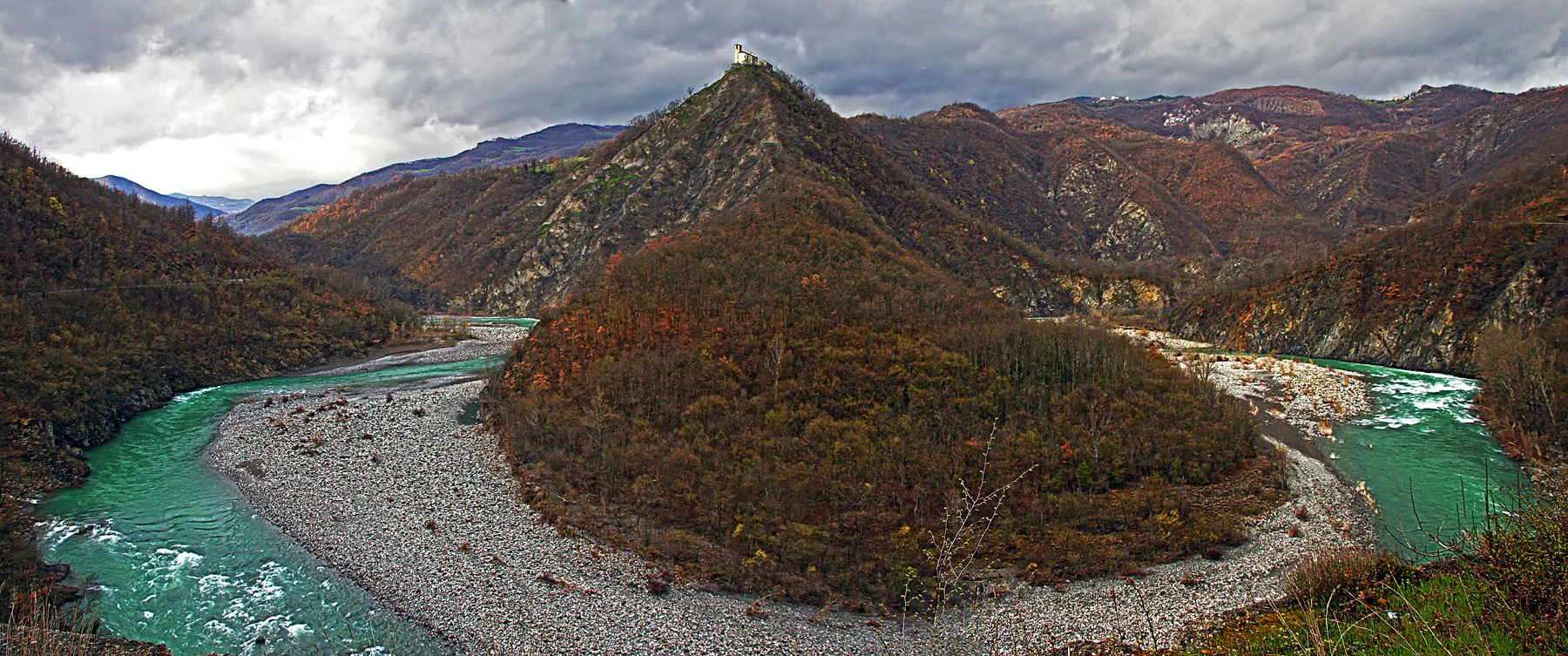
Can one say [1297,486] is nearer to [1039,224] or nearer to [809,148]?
[809,148]

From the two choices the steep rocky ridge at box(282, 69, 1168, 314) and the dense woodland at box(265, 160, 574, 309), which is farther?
the dense woodland at box(265, 160, 574, 309)

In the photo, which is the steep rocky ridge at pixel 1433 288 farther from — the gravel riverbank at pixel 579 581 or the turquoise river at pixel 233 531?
the gravel riverbank at pixel 579 581

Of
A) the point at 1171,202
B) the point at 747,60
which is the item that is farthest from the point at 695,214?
the point at 1171,202

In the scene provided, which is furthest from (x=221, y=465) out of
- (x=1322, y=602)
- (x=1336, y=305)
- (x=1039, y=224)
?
(x=1039, y=224)

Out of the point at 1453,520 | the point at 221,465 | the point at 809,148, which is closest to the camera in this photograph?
the point at 1453,520

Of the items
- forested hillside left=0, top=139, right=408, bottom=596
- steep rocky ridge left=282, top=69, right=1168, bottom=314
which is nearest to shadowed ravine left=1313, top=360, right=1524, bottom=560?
steep rocky ridge left=282, top=69, right=1168, bottom=314

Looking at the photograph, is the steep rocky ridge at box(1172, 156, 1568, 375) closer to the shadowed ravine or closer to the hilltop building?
the shadowed ravine

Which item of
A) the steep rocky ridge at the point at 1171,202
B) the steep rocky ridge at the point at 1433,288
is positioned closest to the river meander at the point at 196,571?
the steep rocky ridge at the point at 1433,288
